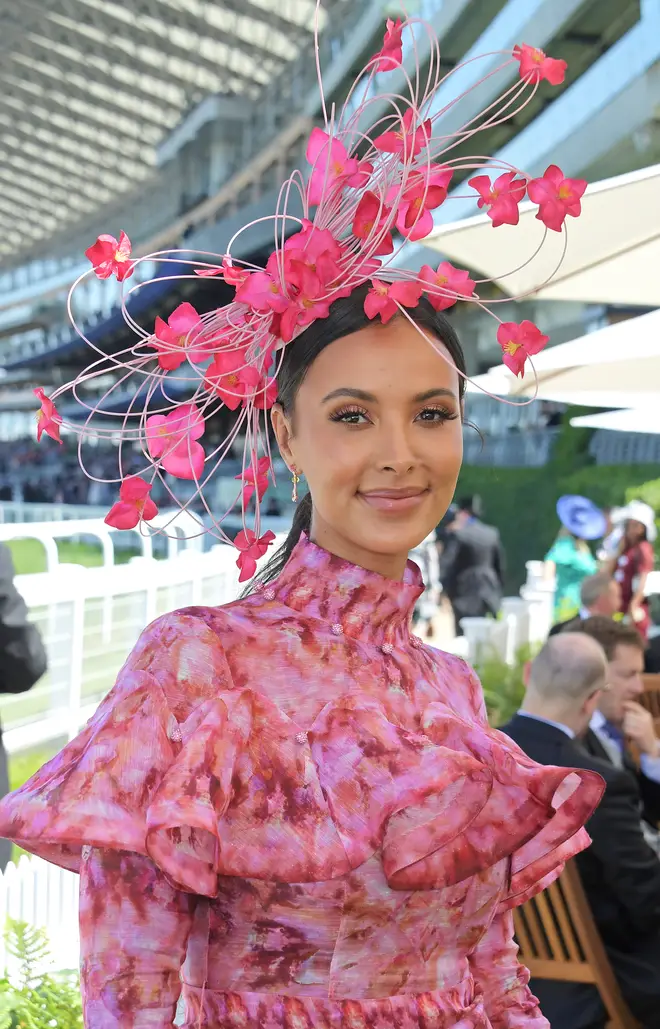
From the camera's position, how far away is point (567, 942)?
2432 mm

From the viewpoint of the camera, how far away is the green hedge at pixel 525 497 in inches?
426

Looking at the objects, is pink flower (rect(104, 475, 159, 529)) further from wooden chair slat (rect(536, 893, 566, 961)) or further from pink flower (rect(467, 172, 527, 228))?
wooden chair slat (rect(536, 893, 566, 961))

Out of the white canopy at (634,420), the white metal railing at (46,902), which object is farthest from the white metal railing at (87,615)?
the white canopy at (634,420)

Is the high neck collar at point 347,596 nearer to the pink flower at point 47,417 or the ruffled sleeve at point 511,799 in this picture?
the ruffled sleeve at point 511,799

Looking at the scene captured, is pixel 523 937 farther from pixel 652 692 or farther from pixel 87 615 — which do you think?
pixel 87 615

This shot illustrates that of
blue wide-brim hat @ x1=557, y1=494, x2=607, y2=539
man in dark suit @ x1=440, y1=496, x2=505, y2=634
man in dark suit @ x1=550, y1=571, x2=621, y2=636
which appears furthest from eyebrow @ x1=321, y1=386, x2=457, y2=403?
man in dark suit @ x1=440, y1=496, x2=505, y2=634

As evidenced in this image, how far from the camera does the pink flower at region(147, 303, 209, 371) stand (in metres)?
1.11

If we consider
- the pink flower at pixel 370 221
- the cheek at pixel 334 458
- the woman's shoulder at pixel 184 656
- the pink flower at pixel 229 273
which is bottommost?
the woman's shoulder at pixel 184 656

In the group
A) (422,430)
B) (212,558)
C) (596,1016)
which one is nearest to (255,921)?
(422,430)

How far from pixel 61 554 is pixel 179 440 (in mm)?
15180

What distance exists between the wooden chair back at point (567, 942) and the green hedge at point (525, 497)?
824cm

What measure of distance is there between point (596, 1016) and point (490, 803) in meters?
1.74

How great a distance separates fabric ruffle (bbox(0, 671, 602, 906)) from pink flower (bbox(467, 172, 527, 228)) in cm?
57

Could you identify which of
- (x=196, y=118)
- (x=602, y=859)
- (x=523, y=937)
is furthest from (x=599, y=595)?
(x=196, y=118)
